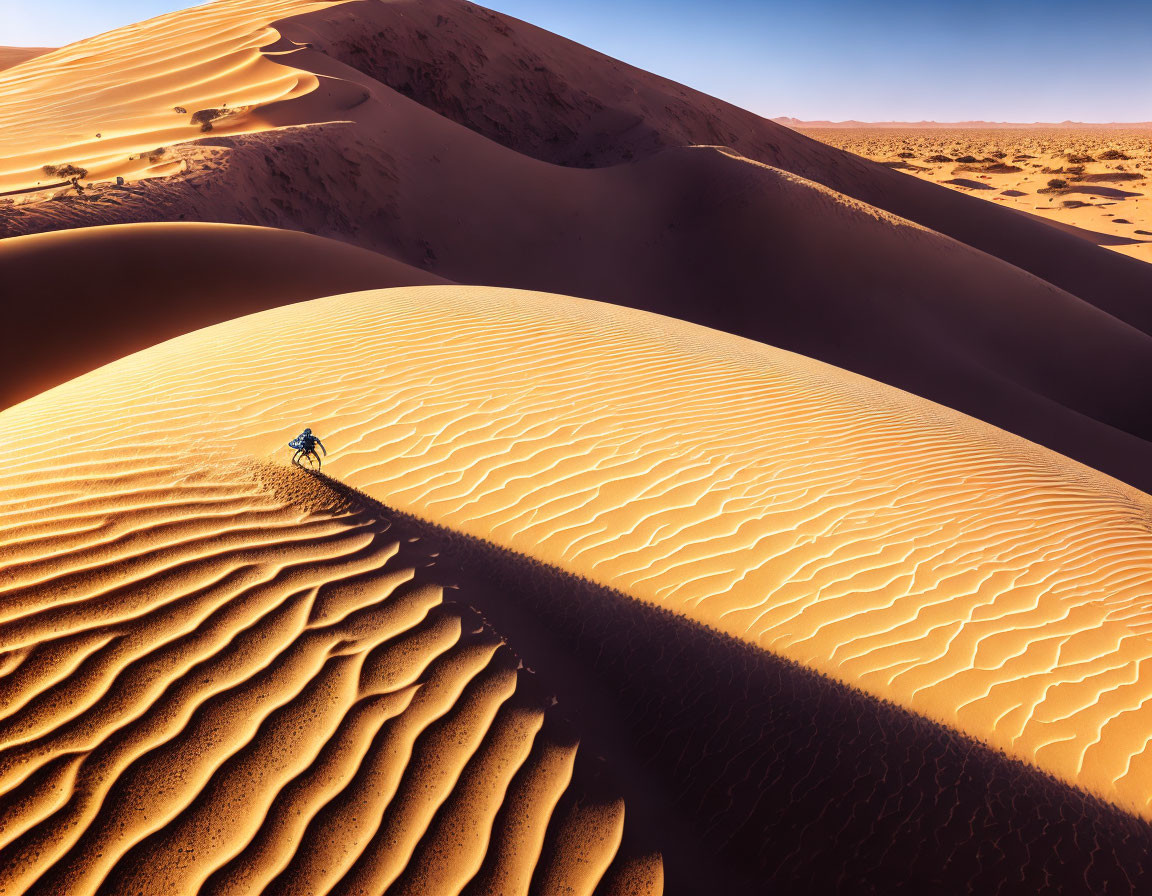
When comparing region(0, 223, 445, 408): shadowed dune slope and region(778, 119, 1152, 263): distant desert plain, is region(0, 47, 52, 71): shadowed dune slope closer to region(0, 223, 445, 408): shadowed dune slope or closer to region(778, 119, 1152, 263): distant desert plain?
region(0, 223, 445, 408): shadowed dune slope

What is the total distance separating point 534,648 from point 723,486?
6.51 feet

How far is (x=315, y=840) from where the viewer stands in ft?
6.51

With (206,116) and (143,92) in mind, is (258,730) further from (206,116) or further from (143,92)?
(143,92)

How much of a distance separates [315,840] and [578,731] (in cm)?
97

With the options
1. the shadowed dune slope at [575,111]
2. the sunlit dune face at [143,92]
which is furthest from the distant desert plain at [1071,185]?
the sunlit dune face at [143,92]

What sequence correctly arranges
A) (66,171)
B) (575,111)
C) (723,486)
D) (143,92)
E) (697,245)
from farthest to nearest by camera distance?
(575,111) < (143,92) < (697,245) < (66,171) < (723,486)

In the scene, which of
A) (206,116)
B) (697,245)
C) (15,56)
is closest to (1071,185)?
(697,245)

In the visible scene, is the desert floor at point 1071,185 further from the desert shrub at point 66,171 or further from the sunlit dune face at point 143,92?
the desert shrub at point 66,171

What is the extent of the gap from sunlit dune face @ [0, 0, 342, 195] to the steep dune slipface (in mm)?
9920

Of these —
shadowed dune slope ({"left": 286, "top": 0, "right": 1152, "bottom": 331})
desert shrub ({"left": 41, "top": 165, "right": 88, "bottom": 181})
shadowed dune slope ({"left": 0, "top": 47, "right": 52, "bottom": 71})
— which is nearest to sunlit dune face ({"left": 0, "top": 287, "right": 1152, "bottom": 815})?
desert shrub ({"left": 41, "top": 165, "right": 88, "bottom": 181})

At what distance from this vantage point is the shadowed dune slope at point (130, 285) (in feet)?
24.4

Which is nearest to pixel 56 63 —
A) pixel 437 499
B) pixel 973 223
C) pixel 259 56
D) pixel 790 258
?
pixel 259 56

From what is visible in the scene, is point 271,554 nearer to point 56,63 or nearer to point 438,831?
point 438,831

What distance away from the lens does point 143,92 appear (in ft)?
55.6
